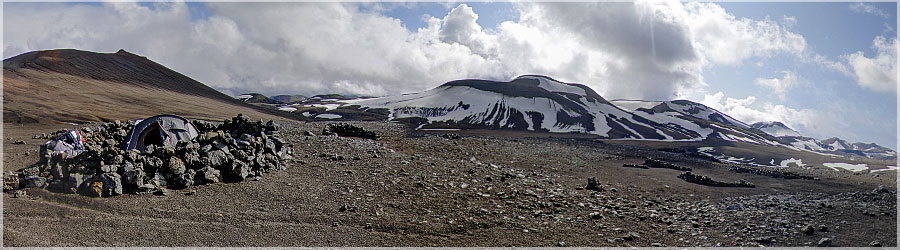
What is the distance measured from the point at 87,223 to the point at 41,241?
0.97 metres

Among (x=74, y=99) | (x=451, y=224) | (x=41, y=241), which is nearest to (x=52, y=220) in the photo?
(x=41, y=241)

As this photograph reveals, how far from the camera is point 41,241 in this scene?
718 cm

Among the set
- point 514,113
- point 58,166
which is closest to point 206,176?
point 58,166

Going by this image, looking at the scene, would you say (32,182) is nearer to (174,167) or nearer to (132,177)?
(132,177)

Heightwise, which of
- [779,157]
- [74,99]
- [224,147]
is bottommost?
[779,157]

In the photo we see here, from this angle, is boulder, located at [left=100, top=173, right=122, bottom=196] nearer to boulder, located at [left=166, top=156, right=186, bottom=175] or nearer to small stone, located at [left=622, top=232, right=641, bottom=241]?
boulder, located at [left=166, top=156, right=186, bottom=175]

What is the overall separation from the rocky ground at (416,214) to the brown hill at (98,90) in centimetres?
3010

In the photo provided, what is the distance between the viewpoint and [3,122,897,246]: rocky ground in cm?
819

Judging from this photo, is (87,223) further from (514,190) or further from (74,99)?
(74,99)

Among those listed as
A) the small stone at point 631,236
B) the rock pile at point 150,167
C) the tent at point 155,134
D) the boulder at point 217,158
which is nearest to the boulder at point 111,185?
the rock pile at point 150,167

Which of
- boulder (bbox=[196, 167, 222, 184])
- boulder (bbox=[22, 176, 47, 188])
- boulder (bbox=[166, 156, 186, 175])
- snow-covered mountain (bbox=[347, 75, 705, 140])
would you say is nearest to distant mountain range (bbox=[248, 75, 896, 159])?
snow-covered mountain (bbox=[347, 75, 705, 140])

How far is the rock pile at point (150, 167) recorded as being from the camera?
386 inches

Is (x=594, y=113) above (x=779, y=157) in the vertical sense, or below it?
above

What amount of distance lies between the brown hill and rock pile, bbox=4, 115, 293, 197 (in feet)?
88.8
